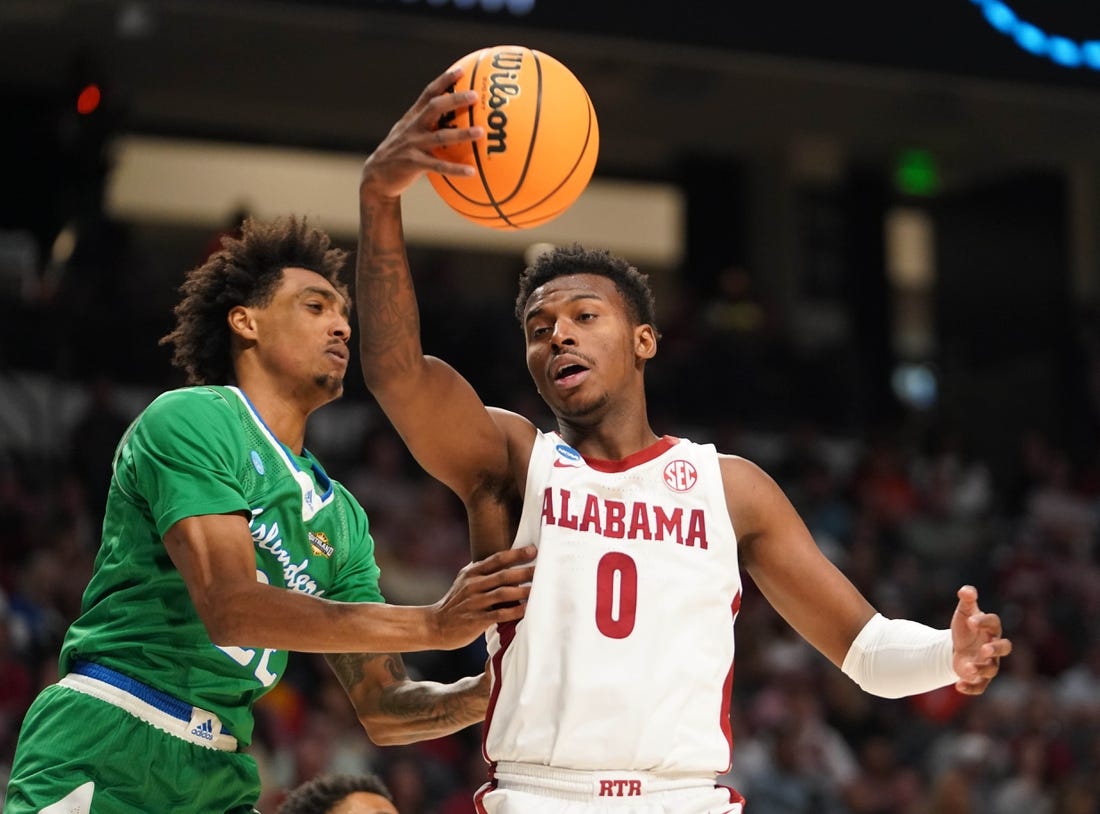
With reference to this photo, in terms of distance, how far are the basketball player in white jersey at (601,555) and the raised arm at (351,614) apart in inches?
10.1

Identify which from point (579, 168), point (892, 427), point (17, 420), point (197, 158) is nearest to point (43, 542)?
point (17, 420)

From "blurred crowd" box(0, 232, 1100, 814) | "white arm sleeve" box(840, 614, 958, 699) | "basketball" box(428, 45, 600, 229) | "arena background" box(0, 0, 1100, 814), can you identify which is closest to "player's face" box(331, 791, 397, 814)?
"white arm sleeve" box(840, 614, 958, 699)

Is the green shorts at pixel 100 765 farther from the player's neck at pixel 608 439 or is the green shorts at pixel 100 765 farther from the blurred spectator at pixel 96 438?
the blurred spectator at pixel 96 438

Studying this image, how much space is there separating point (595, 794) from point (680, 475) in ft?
2.77

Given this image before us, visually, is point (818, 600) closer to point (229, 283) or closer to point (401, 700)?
point (401, 700)

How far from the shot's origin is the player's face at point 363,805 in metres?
4.80

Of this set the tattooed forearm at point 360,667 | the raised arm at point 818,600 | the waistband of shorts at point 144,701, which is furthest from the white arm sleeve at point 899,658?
the waistband of shorts at point 144,701

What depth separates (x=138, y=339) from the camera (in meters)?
12.3

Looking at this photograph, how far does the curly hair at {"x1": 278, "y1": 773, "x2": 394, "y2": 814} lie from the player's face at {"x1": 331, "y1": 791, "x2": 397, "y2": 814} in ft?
0.05

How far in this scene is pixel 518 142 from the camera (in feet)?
13.5

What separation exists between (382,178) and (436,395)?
548 mm

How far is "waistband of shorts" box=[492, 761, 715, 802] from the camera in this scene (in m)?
3.98

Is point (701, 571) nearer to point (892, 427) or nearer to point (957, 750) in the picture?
point (957, 750)

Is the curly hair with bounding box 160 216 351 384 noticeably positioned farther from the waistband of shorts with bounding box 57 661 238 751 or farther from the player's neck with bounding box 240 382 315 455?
the waistband of shorts with bounding box 57 661 238 751
